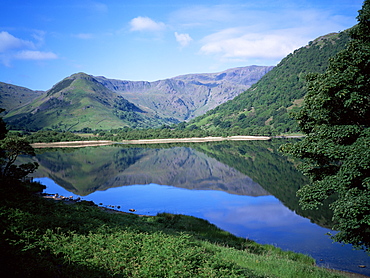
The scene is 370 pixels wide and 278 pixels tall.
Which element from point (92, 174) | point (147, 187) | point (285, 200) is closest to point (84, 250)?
point (285, 200)

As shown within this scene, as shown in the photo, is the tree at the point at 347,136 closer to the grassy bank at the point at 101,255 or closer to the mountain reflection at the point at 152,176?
the grassy bank at the point at 101,255

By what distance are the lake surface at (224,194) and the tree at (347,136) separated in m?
7.20

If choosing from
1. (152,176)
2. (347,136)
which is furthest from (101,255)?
(152,176)

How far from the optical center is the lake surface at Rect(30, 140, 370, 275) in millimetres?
28078

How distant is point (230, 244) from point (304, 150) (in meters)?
9.33

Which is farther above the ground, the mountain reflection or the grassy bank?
the grassy bank

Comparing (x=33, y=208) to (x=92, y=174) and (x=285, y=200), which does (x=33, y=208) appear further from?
(x=92, y=174)

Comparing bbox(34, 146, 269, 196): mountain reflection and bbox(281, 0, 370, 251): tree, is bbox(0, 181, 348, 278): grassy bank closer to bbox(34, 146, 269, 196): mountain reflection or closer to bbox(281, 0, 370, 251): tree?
bbox(281, 0, 370, 251): tree

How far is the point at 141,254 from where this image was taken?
1336cm

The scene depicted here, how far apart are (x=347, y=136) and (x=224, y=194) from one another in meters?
38.5

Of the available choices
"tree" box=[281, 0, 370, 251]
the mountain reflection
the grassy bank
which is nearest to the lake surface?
the mountain reflection

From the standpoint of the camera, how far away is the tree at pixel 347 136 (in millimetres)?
15453

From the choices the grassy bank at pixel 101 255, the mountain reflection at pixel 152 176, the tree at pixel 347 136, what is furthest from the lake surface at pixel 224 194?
the grassy bank at pixel 101 255

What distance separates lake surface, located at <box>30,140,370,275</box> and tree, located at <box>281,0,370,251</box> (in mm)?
7199
